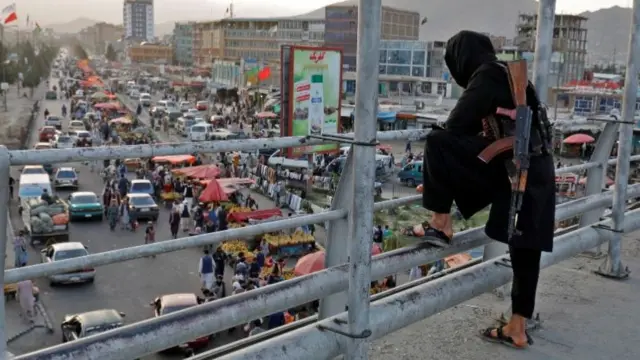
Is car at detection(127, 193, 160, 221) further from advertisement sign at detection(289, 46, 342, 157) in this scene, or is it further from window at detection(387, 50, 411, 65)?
window at detection(387, 50, 411, 65)

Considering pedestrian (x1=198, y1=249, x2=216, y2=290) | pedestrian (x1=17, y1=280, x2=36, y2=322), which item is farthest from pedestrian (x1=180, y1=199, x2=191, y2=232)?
pedestrian (x1=17, y1=280, x2=36, y2=322)

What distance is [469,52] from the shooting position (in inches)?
117

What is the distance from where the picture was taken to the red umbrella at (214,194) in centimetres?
2056

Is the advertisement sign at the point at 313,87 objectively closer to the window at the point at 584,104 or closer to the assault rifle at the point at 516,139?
the assault rifle at the point at 516,139

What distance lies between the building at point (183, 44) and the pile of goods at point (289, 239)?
108270 mm

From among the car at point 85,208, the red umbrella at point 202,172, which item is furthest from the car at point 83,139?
the car at point 85,208

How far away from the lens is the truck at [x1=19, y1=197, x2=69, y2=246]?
59.5 feet

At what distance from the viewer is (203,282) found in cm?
1407

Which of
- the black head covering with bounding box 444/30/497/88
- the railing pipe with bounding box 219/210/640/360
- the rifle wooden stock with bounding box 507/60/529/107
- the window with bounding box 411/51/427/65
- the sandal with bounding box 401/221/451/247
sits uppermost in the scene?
the window with bounding box 411/51/427/65

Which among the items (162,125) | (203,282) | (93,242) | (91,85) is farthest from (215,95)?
(203,282)

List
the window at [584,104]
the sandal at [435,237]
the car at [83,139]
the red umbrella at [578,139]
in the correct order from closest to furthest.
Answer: the sandal at [435,237] < the red umbrella at [578,139] < the car at [83,139] < the window at [584,104]

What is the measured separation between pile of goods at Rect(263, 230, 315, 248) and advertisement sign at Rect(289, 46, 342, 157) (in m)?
4.78

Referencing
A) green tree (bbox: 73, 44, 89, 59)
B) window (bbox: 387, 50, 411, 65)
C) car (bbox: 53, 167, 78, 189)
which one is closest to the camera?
car (bbox: 53, 167, 78, 189)

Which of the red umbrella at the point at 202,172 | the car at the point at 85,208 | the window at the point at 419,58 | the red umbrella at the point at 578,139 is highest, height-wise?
the window at the point at 419,58
